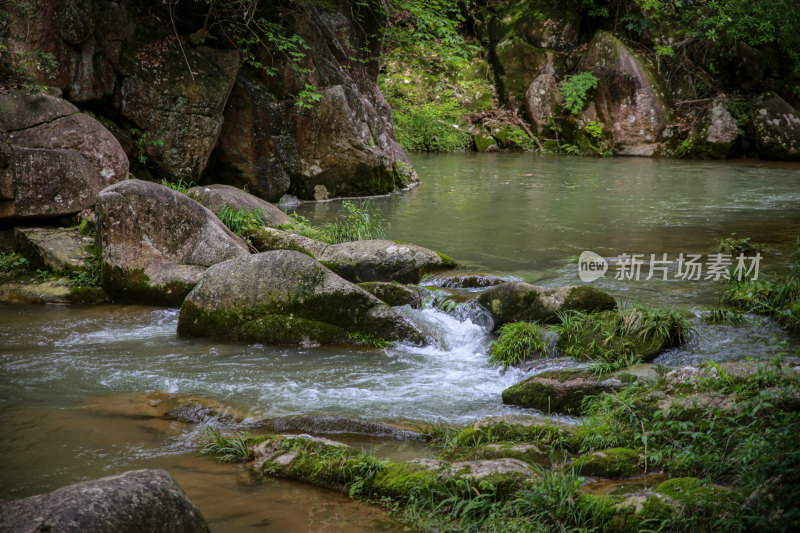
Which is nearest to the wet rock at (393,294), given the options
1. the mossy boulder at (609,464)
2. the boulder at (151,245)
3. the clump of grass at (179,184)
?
the boulder at (151,245)

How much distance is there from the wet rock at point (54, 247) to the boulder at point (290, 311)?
244cm

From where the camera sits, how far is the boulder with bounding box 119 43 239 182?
10.7m

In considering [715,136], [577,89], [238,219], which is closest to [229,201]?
[238,219]

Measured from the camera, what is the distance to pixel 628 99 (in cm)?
2347

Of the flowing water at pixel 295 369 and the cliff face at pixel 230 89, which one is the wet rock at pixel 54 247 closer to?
the flowing water at pixel 295 369

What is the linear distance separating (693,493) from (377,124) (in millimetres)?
13156

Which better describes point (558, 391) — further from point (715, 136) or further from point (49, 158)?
point (715, 136)

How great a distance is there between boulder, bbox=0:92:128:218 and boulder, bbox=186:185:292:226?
123cm

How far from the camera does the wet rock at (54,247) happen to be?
7895 millimetres

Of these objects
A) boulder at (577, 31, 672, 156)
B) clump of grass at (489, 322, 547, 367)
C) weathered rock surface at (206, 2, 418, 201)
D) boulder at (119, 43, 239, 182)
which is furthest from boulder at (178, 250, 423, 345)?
boulder at (577, 31, 672, 156)

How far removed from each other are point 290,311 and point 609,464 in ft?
12.4

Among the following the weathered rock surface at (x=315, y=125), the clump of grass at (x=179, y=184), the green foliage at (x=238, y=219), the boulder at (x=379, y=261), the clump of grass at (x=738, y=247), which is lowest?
the boulder at (x=379, y=261)

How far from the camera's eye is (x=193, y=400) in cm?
475

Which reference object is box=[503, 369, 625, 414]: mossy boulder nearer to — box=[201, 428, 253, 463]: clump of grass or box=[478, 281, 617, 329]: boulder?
box=[478, 281, 617, 329]: boulder
